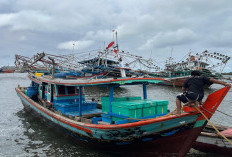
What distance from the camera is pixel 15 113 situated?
1673 centimetres

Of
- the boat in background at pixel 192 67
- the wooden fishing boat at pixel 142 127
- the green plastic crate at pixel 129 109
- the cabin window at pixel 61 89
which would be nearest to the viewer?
the wooden fishing boat at pixel 142 127

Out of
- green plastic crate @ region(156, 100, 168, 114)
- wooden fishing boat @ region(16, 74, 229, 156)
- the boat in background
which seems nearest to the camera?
wooden fishing boat @ region(16, 74, 229, 156)

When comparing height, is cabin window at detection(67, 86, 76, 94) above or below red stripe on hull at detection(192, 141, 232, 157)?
above

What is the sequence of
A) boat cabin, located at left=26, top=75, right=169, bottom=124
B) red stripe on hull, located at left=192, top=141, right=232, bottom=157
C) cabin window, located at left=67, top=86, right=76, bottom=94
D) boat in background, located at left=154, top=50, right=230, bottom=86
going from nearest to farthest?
boat cabin, located at left=26, top=75, right=169, bottom=124 → red stripe on hull, located at left=192, top=141, right=232, bottom=157 → cabin window, located at left=67, top=86, right=76, bottom=94 → boat in background, located at left=154, top=50, right=230, bottom=86

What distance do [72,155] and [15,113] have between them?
1103 centimetres

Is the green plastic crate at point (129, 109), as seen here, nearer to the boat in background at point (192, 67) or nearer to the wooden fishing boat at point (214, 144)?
the wooden fishing boat at point (214, 144)

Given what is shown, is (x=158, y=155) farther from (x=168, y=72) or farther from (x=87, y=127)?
(x=168, y=72)

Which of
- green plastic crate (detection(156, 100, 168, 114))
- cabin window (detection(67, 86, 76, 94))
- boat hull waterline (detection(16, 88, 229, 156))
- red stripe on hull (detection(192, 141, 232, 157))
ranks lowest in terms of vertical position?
red stripe on hull (detection(192, 141, 232, 157))

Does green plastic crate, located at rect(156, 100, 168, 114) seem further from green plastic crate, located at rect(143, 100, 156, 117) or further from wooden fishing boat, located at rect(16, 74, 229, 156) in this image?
green plastic crate, located at rect(143, 100, 156, 117)

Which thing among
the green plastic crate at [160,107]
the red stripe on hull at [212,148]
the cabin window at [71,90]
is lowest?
the red stripe on hull at [212,148]

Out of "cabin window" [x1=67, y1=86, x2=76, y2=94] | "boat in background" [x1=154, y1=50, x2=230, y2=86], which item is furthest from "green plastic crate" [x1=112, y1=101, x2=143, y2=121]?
"boat in background" [x1=154, y1=50, x2=230, y2=86]

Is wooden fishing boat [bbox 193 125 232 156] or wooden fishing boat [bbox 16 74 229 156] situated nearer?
wooden fishing boat [bbox 16 74 229 156]

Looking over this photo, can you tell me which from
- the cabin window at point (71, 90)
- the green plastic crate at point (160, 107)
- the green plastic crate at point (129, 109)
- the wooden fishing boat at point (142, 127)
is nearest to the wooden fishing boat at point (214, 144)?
the wooden fishing boat at point (142, 127)

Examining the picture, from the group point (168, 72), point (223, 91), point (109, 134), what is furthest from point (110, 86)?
point (168, 72)
